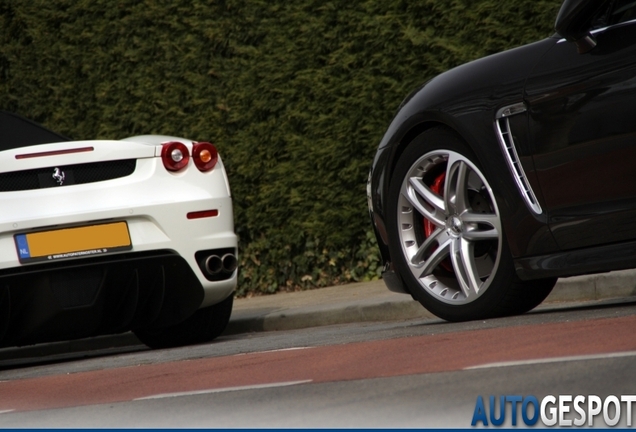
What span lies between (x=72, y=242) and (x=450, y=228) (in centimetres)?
200

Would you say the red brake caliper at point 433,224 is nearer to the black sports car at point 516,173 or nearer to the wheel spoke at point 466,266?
the black sports car at point 516,173

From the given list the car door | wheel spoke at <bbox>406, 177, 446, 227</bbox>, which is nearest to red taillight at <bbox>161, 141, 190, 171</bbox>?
wheel spoke at <bbox>406, 177, 446, 227</bbox>

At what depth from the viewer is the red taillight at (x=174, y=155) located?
22.3 ft

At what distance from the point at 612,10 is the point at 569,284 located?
7.38 ft

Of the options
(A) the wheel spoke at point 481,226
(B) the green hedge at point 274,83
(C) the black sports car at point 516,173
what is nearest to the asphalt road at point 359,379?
(C) the black sports car at point 516,173

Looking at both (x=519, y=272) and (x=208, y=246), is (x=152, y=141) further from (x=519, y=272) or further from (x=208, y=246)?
(x=519, y=272)

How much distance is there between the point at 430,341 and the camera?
494 cm

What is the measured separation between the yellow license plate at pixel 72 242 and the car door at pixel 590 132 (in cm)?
232

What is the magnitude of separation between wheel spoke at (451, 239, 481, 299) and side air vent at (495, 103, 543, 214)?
392mm

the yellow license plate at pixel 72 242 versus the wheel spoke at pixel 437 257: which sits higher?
the yellow license plate at pixel 72 242

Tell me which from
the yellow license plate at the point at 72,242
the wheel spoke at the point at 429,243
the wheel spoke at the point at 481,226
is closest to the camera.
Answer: the wheel spoke at the point at 481,226

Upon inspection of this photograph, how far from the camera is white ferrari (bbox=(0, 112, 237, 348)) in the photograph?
6395 mm

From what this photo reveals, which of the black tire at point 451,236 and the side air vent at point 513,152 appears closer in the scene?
the side air vent at point 513,152

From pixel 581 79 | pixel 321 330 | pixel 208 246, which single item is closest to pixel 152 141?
pixel 208 246
